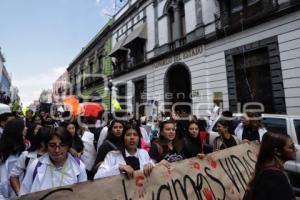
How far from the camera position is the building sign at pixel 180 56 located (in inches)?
605

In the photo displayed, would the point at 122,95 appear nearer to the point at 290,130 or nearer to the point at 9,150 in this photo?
the point at 290,130

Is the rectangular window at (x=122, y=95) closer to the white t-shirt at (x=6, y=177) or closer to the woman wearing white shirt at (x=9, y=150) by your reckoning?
the woman wearing white shirt at (x=9, y=150)

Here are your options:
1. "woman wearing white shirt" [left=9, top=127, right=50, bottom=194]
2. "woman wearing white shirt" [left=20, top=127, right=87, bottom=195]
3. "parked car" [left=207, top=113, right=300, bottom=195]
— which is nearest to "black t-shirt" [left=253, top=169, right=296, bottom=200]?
"woman wearing white shirt" [left=20, top=127, right=87, bottom=195]

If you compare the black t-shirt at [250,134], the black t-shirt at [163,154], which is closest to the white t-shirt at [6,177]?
the black t-shirt at [163,154]

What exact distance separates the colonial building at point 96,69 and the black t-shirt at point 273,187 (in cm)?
2543

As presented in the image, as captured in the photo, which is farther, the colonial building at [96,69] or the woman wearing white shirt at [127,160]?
the colonial building at [96,69]

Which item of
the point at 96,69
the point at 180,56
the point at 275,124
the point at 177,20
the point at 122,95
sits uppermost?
the point at 177,20

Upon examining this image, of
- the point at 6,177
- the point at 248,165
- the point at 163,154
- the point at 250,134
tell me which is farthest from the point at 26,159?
the point at 250,134

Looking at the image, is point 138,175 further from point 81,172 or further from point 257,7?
point 257,7

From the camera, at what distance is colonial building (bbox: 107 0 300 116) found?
11.2m

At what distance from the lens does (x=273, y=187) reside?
2.10 meters

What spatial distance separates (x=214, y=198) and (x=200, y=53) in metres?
12.8

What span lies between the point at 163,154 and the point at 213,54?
11904 millimetres

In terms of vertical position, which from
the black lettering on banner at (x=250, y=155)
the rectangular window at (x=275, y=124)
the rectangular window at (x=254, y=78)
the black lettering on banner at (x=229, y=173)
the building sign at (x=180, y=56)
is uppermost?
the building sign at (x=180, y=56)
